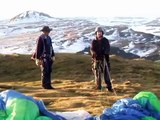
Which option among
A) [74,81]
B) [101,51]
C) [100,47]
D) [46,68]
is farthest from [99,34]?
[74,81]

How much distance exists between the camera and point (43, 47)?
20.8 meters

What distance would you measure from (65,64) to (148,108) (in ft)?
104

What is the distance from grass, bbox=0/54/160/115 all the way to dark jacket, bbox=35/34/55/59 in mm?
1525

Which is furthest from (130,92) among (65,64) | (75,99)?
(65,64)

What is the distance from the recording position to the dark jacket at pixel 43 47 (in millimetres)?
20594

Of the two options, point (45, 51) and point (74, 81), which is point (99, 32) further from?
point (74, 81)

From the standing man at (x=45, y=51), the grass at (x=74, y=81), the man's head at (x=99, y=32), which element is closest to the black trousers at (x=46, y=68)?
the standing man at (x=45, y=51)

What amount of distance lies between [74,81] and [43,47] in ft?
32.6

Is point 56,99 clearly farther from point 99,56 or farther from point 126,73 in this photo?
point 126,73

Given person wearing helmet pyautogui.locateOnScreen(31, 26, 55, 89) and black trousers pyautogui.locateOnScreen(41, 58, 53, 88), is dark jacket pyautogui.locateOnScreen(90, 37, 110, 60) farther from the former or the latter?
black trousers pyautogui.locateOnScreen(41, 58, 53, 88)

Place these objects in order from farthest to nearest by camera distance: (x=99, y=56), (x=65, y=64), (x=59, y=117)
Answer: (x=65, y=64)
(x=99, y=56)
(x=59, y=117)

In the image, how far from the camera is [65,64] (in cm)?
4275

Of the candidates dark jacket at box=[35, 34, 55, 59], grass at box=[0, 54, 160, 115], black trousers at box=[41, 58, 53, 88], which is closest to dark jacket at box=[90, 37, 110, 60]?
grass at box=[0, 54, 160, 115]

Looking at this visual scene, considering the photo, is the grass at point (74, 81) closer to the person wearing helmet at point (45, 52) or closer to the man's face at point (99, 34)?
the person wearing helmet at point (45, 52)
